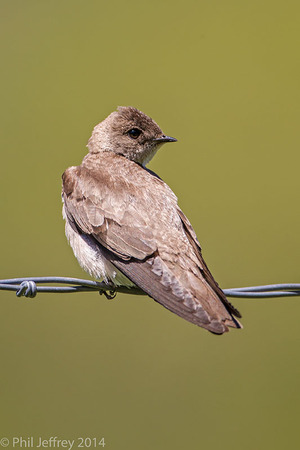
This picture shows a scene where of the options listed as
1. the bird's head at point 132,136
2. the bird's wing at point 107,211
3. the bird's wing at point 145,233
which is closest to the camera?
the bird's wing at point 145,233

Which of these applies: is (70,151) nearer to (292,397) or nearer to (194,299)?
(292,397)

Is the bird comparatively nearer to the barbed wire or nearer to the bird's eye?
the bird's eye

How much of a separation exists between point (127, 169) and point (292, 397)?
295cm

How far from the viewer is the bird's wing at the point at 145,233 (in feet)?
14.1

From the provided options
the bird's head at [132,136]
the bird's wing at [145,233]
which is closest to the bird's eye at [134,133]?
the bird's head at [132,136]

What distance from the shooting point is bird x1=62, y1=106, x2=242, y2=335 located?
433cm

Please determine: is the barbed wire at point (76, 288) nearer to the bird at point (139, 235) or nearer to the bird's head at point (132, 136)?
the bird at point (139, 235)

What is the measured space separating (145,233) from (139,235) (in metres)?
0.04

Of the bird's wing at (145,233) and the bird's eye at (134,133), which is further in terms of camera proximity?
the bird's eye at (134,133)

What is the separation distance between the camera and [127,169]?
5473 millimetres

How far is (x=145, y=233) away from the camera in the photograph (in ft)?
15.6

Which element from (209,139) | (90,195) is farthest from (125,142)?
(209,139)

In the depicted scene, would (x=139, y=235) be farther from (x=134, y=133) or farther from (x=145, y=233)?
(x=134, y=133)

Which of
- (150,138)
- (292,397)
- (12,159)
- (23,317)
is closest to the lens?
(150,138)
